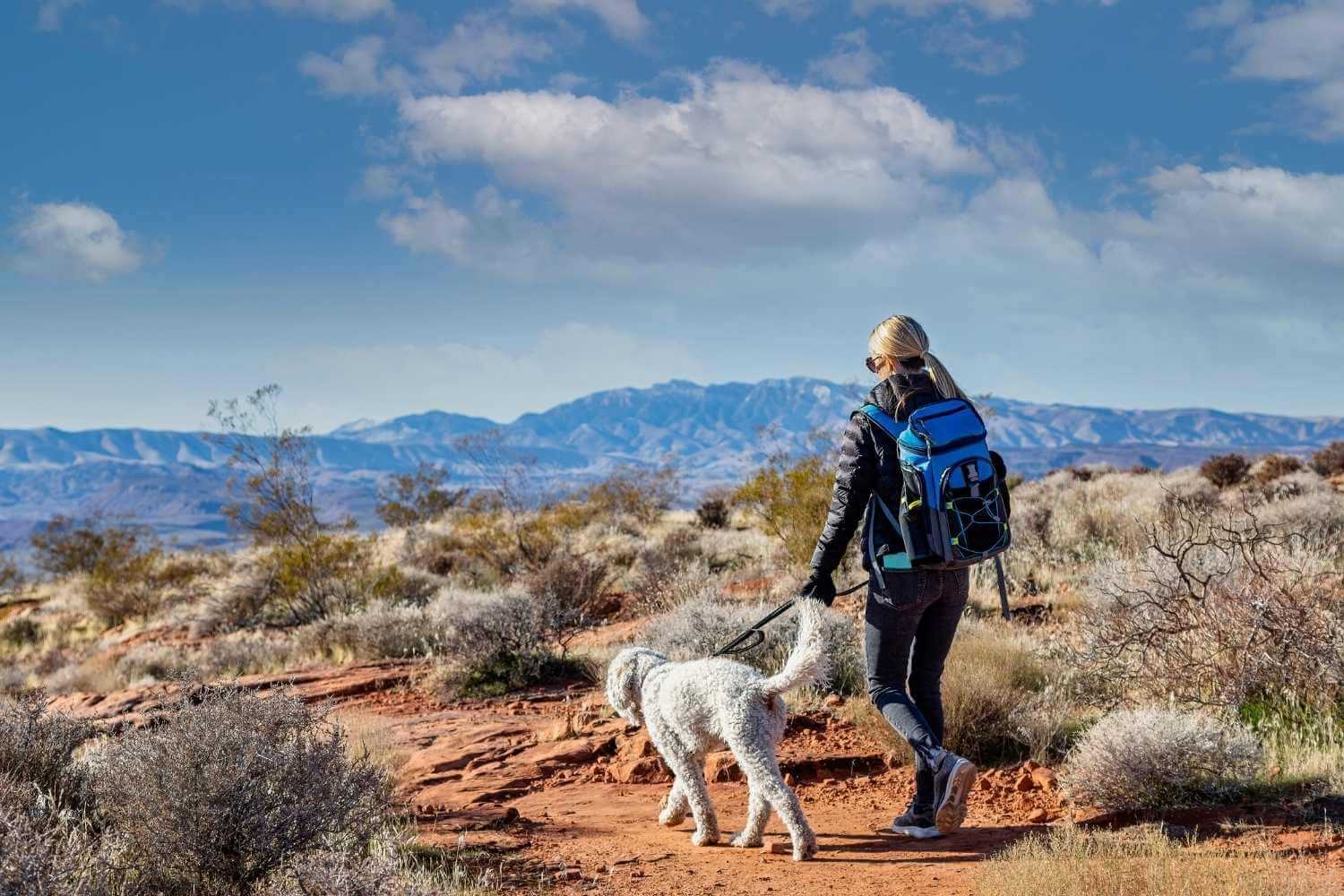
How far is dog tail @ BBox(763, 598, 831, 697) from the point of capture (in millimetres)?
4586

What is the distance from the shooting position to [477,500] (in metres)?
27.6

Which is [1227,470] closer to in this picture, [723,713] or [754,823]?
[754,823]

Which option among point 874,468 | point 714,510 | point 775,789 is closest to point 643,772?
point 775,789

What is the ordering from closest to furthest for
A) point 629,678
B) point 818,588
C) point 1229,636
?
point 818,588 < point 629,678 < point 1229,636

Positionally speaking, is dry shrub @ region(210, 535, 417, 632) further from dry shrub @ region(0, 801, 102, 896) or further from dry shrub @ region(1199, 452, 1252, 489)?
dry shrub @ region(1199, 452, 1252, 489)

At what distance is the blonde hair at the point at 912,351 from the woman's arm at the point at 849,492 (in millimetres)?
374

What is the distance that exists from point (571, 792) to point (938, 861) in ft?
8.91

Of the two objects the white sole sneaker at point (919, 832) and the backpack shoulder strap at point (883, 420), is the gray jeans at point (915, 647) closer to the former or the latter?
the white sole sneaker at point (919, 832)

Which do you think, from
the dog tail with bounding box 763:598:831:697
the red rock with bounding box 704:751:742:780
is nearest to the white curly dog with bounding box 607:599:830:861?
the dog tail with bounding box 763:598:831:697

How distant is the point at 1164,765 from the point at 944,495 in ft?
7.57

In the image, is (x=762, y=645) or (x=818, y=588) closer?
(x=818, y=588)

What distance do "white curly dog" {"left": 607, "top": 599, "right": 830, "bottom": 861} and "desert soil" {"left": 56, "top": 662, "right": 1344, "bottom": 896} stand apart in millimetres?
216

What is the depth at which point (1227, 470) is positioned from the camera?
26141mm

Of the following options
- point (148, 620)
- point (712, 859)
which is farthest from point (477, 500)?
point (712, 859)
